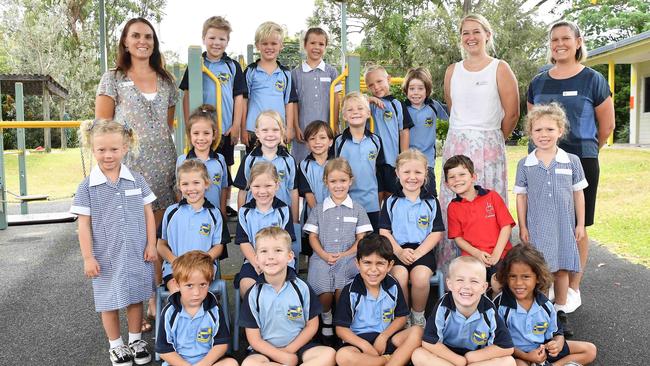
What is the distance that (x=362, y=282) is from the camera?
3135 mm

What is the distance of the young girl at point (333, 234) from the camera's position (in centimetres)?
A: 340

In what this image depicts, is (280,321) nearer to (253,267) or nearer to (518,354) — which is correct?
(253,267)

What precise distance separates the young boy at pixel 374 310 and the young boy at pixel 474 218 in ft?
2.05

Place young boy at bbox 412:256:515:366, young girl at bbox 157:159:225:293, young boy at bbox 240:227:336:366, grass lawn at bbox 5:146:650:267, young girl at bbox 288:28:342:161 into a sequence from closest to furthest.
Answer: young boy at bbox 412:256:515:366 → young boy at bbox 240:227:336:366 → young girl at bbox 157:159:225:293 → young girl at bbox 288:28:342:161 → grass lawn at bbox 5:146:650:267

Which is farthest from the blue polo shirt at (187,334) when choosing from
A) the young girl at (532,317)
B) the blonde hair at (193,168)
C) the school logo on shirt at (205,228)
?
the young girl at (532,317)

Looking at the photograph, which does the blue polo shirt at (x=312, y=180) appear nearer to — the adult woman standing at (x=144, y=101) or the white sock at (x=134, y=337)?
the adult woman standing at (x=144, y=101)

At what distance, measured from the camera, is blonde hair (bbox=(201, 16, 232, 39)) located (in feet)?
13.1

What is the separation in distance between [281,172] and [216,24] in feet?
3.88

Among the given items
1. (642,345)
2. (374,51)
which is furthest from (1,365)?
(374,51)

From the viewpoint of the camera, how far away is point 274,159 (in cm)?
376

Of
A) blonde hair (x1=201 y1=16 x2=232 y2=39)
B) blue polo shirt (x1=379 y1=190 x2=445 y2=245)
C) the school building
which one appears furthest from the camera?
the school building

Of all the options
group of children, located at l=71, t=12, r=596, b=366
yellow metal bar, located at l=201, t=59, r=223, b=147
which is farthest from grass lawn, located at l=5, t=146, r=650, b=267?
yellow metal bar, located at l=201, t=59, r=223, b=147

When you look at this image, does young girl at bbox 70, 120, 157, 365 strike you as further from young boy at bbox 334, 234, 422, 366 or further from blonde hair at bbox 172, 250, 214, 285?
young boy at bbox 334, 234, 422, 366

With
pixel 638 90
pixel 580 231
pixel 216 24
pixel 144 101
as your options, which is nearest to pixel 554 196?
pixel 580 231
